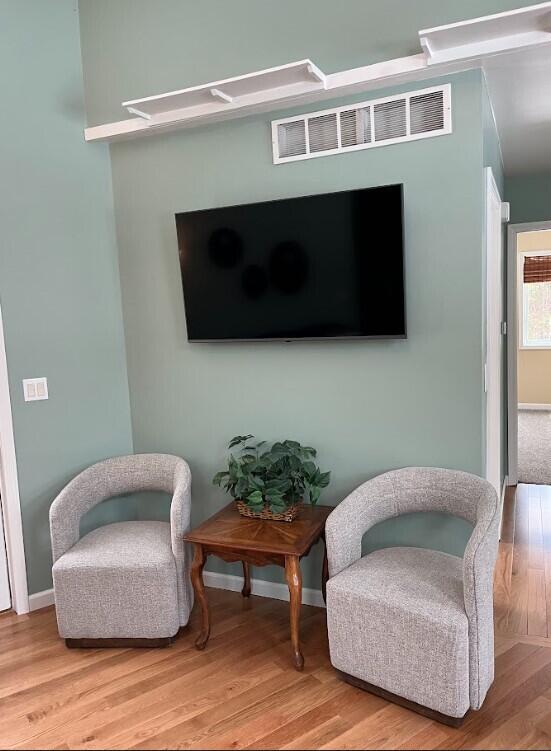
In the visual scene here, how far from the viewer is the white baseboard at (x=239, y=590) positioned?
3064mm

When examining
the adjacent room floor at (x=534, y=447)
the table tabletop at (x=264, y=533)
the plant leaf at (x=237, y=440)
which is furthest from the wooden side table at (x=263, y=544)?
the adjacent room floor at (x=534, y=447)

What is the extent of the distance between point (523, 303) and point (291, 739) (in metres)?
7.14

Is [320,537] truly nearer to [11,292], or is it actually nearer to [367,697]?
[367,697]

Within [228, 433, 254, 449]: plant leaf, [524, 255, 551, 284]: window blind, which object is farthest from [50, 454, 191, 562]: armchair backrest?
[524, 255, 551, 284]: window blind

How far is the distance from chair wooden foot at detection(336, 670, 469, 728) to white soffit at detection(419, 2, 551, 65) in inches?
97.0

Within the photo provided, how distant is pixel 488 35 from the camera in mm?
2330

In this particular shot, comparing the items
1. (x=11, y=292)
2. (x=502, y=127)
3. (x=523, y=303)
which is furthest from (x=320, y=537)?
(x=523, y=303)

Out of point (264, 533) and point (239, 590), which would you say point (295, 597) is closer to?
point (264, 533)

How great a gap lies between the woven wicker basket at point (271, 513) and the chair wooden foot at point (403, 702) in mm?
658

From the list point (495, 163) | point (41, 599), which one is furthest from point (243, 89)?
point (41, 599)

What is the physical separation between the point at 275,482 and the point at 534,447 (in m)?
4.22

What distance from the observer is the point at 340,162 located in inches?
110

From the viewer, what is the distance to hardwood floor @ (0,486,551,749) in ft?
6.97

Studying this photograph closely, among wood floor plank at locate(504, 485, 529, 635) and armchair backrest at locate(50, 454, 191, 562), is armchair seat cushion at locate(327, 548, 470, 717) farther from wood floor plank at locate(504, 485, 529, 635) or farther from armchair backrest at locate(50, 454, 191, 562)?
armchair backrest at locate(50, 454, 191, 562)
